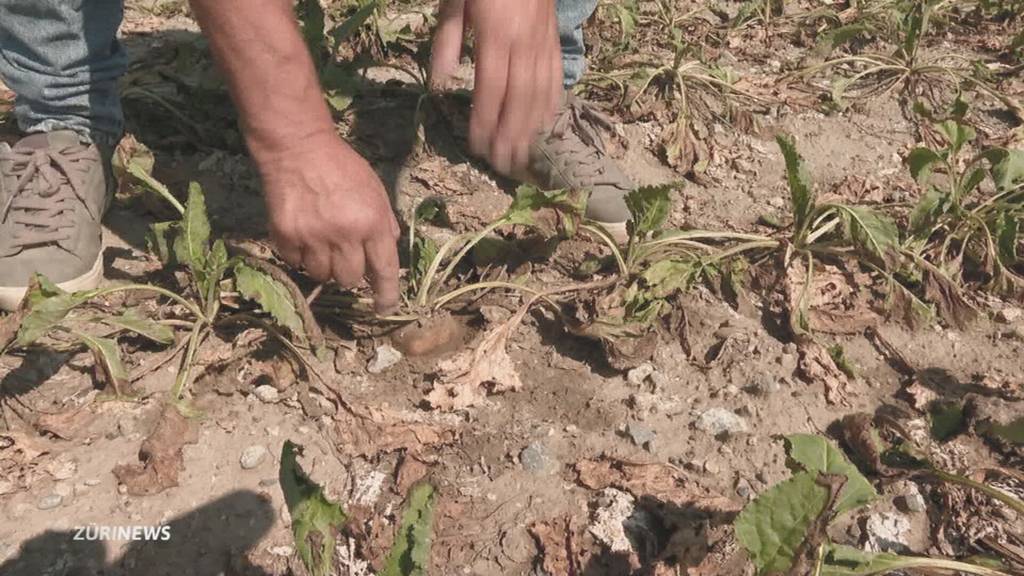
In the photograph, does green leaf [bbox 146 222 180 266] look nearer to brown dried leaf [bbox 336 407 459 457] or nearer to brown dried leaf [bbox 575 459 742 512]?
brown dried leaf [bbox 336 407 459 457]

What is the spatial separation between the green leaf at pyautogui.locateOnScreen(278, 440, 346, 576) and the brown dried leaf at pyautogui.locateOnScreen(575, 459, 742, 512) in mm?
692

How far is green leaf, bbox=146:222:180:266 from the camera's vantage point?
242 cm

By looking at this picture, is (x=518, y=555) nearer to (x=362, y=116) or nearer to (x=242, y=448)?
(x=242, y=448)

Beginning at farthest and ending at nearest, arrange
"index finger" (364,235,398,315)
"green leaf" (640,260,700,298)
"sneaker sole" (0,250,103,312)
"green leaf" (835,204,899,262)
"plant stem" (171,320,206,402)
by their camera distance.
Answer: "green leaf" (835,204,899,262), "green leaf" (640,260,700,298), "sneaker sole" (0,250,103,312), "plant stem" (171,320,206,402), "index finger" (364,235,398,315)

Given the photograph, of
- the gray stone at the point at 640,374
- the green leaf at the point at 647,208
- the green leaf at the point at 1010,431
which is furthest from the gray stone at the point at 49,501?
the green leaf at the point at 1010,431

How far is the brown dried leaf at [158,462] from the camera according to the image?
6.42ft

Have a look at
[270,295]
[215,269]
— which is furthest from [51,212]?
[270,295]

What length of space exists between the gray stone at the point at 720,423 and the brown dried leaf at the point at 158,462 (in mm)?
1335

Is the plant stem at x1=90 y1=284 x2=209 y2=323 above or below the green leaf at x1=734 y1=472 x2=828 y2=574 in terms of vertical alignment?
below

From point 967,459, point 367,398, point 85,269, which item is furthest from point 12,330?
point 967,459

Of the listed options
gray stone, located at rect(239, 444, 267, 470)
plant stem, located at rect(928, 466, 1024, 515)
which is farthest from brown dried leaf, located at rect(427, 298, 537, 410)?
plant stem, located at rect(928, 466, 1024, 515)

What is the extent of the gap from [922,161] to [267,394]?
221 cm

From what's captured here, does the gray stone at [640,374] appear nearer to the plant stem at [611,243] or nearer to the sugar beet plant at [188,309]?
the plant stem at [611,243]

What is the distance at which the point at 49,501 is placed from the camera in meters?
1.93
